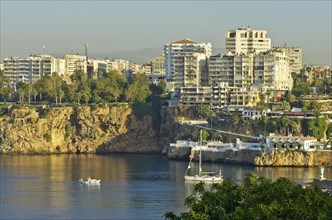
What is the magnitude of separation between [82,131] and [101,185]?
25.4m

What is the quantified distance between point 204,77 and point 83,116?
457 inches

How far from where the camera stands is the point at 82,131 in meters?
75.4

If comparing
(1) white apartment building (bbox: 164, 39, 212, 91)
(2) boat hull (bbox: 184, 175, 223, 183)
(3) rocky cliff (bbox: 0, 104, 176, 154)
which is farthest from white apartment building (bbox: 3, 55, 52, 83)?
(2) boat hull (bbox: 184, 175, 223, 183)

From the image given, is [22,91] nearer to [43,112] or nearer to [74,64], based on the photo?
[43,112]

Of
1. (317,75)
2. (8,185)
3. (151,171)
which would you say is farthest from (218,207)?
(317,75)

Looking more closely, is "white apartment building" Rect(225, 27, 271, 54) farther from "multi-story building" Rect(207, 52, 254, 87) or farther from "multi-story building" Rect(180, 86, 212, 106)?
"multi-story building" Rect(180, 86, 212, 106)

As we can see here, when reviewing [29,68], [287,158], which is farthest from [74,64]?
[287,158]

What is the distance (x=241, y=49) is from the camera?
3469 inches

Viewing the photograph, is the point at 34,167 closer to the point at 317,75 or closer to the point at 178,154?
the point at 178,154

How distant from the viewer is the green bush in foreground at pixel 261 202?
63.0ft

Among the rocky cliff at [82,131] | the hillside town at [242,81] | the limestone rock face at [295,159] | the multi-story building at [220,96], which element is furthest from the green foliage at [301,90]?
the limestone rock face at [295,159]

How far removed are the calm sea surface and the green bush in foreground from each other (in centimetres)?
1658

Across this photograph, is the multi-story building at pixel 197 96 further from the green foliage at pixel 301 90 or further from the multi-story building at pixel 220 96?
the green foliage at pixel 301 90

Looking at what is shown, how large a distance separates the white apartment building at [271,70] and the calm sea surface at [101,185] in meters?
13.4
